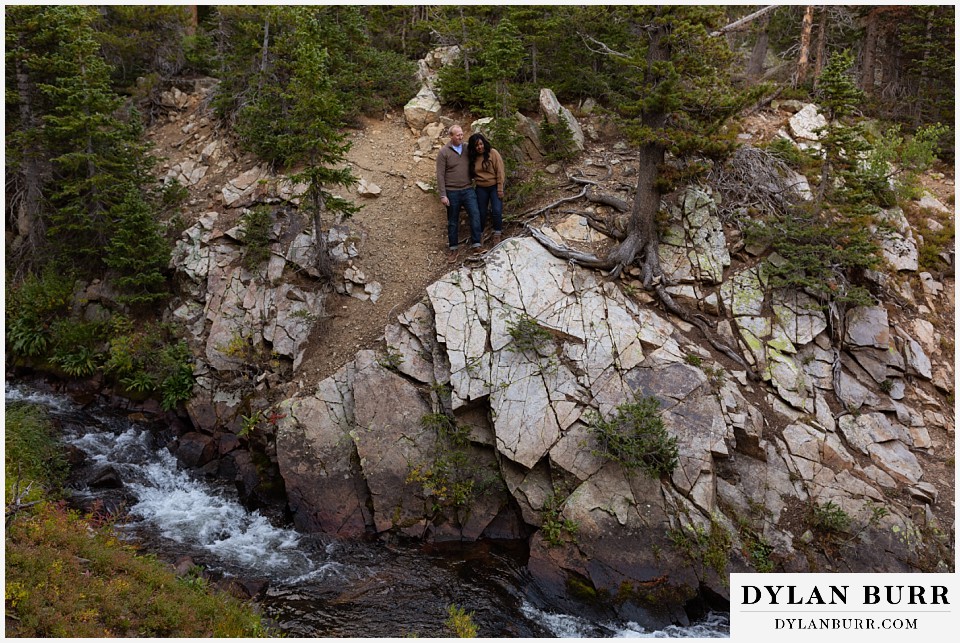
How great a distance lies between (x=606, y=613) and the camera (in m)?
9.70

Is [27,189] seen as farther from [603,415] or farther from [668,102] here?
[668,102]

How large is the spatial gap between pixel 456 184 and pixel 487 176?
0.75 metres

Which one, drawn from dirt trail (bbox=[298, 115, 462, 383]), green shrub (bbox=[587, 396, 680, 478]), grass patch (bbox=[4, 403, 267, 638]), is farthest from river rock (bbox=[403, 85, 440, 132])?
grass patch (bbox=[4, 403, 267, 638])

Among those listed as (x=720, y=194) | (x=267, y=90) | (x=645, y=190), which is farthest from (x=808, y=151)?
(x=267, y=90)

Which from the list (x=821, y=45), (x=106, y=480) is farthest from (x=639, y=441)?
A: (x=821, y=45)

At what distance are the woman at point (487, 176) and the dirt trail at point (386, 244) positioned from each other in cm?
150

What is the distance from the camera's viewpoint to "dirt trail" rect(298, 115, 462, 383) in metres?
13.3

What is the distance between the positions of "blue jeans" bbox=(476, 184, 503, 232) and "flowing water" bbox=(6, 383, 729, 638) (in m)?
7.26

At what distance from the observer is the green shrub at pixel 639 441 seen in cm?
1046

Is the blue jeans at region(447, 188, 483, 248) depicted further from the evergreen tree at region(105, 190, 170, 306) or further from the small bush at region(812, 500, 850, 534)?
the small bush at region(812, 500, 850, 534)

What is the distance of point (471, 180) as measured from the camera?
13875 mm

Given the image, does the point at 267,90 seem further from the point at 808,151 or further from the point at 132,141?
the point at 808,151

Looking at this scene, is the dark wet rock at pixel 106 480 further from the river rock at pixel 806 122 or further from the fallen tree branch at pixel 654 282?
the river rock at pixel 806 122

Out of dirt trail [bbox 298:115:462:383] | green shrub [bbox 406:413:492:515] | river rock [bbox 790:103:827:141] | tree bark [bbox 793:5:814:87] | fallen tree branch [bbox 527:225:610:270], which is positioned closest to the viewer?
green shrub [bbox 406:413:492:515]
